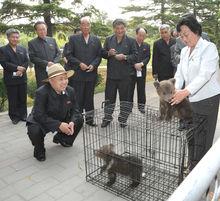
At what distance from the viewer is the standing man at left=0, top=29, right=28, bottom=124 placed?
6.32 meters

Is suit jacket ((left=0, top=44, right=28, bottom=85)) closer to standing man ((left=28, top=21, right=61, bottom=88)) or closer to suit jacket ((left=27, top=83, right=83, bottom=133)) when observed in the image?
standing man ((left=28, top=21, right=61, bottom=88))

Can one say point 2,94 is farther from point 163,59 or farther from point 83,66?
point 163,59

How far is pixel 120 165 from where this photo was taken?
358 centimetres

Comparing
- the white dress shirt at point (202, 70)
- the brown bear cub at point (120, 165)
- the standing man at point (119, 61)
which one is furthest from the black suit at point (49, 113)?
the white dress shirt at point (202, 70)

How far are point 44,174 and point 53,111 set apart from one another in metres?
A: 0.93

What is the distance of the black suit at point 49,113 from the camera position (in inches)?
173

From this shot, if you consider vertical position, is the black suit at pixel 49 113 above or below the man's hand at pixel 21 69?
below

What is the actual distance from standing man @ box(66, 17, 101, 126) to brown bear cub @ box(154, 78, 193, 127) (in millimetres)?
1981

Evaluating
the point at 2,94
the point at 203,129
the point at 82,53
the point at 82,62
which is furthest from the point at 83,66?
the point at 203,129

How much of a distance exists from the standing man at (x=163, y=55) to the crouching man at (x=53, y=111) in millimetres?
2818


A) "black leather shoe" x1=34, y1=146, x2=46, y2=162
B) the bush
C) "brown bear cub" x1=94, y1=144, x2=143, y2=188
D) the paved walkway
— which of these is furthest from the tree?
"brown bear cub" x1=94, y1=144, x2=143, y2=188

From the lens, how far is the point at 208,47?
305 centimetres

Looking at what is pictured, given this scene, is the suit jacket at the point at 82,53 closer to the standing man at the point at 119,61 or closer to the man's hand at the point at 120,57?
the standing man at the point at 119,61

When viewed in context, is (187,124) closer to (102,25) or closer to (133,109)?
(133,109)
